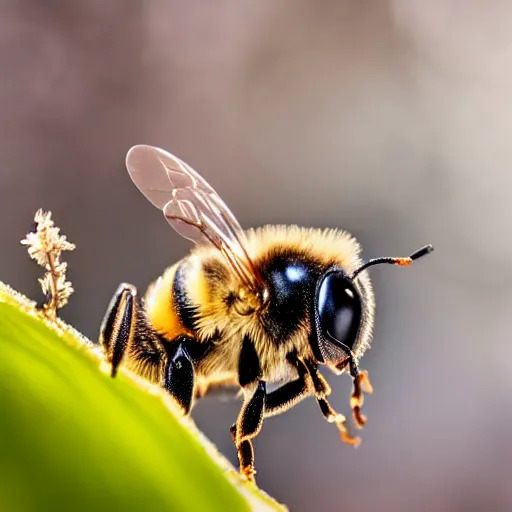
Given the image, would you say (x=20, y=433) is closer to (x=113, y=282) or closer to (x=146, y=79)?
(x=113, y=282)

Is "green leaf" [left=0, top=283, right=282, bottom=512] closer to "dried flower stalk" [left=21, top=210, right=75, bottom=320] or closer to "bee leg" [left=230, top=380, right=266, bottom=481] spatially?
"dried flower stalk" [left=21, top=210, right=75, bottom=320]

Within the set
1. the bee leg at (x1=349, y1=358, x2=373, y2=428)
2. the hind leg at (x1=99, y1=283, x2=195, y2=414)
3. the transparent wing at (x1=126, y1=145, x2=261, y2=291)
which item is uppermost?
the transparent wing at (x1=126, y1=145, x2=261, y2=291)

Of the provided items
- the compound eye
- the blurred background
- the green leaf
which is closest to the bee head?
the compound eye

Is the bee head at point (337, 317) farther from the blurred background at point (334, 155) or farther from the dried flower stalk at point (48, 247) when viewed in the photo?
the blurred background at point (334, 155)

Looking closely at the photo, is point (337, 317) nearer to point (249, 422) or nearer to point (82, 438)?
point (249, 422)

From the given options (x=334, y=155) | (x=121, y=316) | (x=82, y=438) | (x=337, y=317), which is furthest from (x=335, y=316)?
(x=334, y=155)

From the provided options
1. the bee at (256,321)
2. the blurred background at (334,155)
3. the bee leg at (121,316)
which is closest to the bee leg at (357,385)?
the bee at (256,321)

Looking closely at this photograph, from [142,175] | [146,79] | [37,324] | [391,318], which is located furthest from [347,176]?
[37,324]
